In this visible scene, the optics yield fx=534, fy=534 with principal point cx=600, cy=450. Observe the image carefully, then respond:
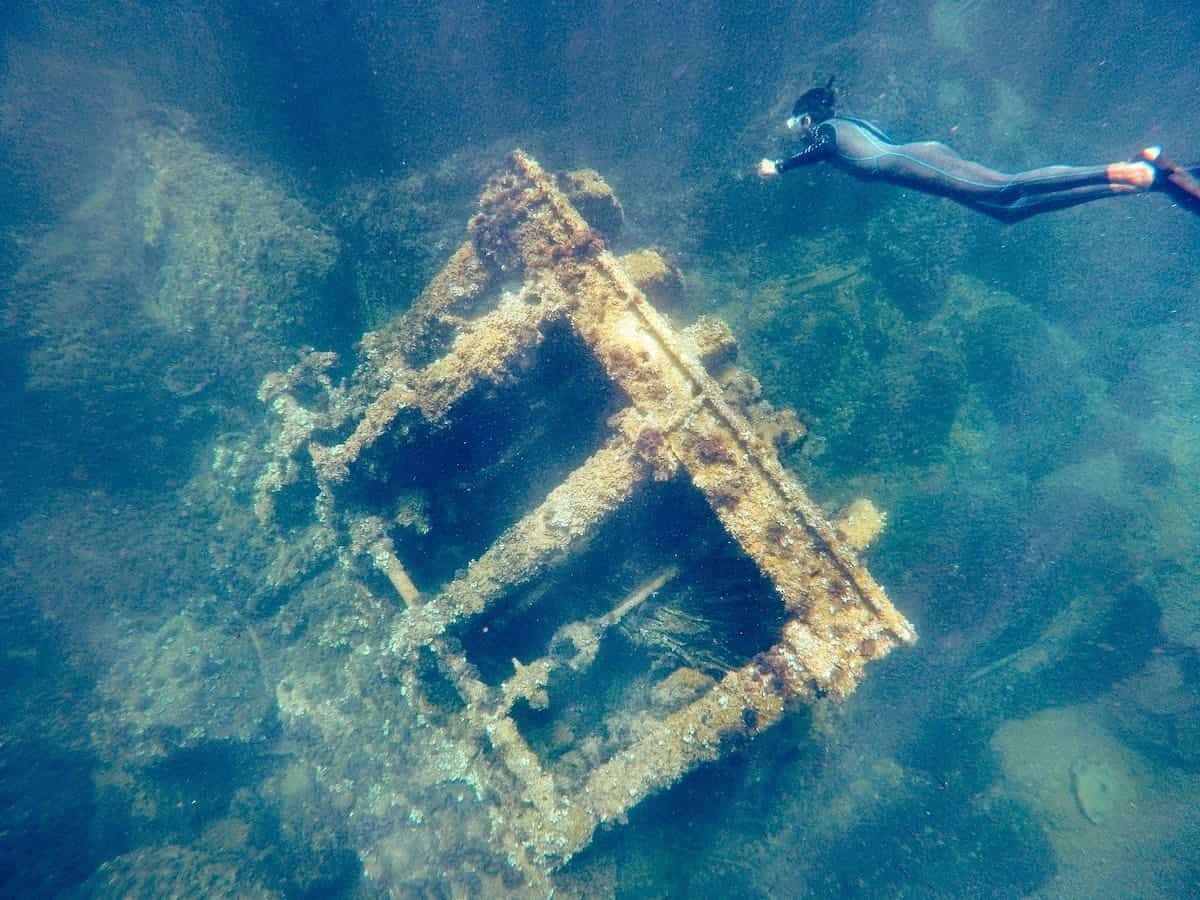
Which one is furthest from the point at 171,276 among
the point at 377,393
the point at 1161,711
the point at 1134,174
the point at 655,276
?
the point at 1161,711

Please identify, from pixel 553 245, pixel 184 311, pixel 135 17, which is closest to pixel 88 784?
pixel 184 311

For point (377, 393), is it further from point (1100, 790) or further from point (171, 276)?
point (1100, 790)

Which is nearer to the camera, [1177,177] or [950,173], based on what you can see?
[1177,177]

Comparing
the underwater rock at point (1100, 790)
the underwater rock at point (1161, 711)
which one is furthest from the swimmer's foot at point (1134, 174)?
the underwater rock at point (1100, 790)

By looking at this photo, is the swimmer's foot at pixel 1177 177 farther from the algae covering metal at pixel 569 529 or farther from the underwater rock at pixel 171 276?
the underwater rock at pixel 171 276

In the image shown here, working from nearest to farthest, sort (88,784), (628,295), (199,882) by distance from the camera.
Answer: (628,295), (199,882), (88,784)

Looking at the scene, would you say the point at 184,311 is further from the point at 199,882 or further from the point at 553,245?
the point at 199,882

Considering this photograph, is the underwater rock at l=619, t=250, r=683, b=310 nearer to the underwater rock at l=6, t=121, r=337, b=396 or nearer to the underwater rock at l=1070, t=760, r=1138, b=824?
the underwater rock at l=6, t=121, r=337, b=396
